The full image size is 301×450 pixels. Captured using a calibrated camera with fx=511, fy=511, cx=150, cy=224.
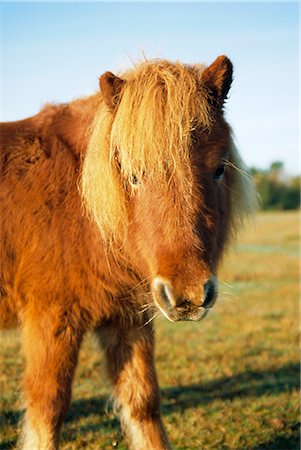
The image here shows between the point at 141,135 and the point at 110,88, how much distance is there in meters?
0.47

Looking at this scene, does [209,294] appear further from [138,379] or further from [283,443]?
[283,443]

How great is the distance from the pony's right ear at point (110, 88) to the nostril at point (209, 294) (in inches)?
54.0

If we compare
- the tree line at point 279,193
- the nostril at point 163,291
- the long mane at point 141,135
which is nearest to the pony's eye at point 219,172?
the long mane at point 141,135

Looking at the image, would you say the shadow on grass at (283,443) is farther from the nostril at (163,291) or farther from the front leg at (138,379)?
the nostril at (163,291)

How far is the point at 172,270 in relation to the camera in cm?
285

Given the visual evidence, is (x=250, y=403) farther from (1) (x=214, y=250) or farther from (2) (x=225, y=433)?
(1) (x=214, y=250)

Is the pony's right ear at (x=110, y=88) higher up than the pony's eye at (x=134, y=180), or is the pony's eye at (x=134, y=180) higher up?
the pony's right ear at (x=110, y=88)

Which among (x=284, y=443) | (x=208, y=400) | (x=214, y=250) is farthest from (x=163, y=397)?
(x=214, y=250)

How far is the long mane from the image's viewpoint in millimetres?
3072

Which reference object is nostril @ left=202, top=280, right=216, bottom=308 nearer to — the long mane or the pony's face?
the pony's face

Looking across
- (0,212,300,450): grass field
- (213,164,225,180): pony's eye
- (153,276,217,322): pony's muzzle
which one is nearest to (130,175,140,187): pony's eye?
(213,164,225,180): pony's eye

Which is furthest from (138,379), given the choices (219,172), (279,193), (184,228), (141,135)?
(279,193)

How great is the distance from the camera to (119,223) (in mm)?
3387

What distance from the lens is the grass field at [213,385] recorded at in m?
4.69
